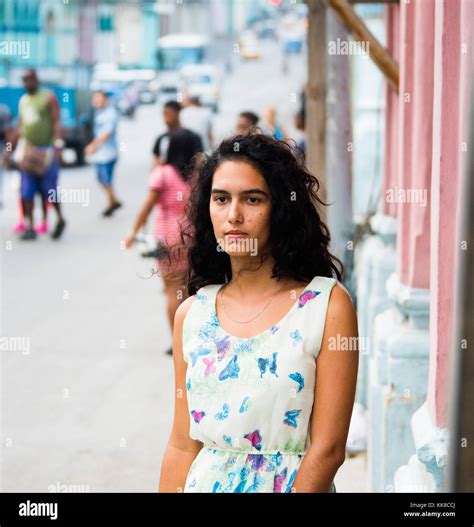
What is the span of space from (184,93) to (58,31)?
27936 mm

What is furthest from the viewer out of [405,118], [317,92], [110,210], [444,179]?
[110,210]

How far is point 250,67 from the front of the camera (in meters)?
64.8

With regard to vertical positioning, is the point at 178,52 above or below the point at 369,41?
above

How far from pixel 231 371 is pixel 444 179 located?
4.15 feet

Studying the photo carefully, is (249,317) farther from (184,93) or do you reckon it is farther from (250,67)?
(250,67)

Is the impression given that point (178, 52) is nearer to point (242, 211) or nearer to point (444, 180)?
point (444, 180)

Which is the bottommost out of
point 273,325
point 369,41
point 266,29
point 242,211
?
point 273,325

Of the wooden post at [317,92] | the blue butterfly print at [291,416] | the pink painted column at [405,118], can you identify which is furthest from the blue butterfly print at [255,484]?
the wooden post at [317,92]

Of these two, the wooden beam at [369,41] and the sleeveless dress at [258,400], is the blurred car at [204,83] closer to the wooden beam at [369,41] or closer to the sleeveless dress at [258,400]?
the wooden beam at [369,41]

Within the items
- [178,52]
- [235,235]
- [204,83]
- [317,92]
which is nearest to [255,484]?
[235,235]

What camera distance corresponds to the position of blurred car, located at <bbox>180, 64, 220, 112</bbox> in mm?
43406

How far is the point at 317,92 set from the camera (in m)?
6.73

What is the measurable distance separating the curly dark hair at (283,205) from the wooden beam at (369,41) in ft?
10.8

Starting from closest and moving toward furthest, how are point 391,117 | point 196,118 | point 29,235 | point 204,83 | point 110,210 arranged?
point 391,117 < point 196,118 < point 29,235 < point 110,210 < point 204,83
